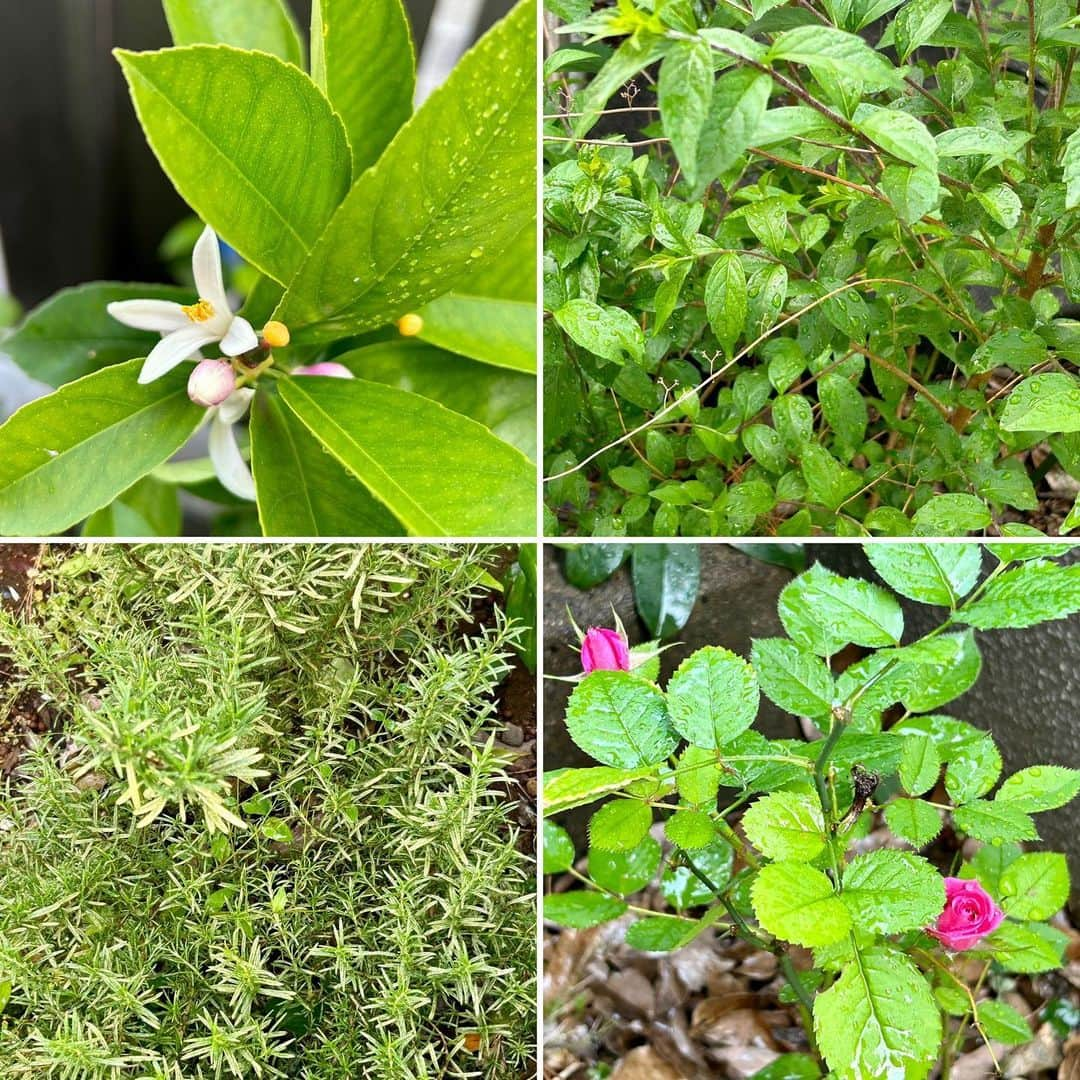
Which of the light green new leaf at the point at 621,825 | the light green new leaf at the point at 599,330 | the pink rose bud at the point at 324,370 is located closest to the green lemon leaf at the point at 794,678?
the light green new leaf at the point at 621,825

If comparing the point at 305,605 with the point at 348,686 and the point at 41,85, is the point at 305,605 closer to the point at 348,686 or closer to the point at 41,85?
the point at 348,686

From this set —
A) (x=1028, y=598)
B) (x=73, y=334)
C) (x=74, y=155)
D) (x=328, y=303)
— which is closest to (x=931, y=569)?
(x=1028, y=598)

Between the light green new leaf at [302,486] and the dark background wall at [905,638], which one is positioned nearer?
the light green new leaf at [302,486]

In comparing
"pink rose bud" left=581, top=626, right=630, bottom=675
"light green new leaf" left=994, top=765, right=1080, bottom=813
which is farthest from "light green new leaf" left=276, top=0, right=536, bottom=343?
"light green new leaf" left=994, top=765, right=1080, bottom=813

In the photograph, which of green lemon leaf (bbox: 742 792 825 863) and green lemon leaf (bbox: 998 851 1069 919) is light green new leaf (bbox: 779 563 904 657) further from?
green lemon leaf (bbox: 998 851 1069 919)

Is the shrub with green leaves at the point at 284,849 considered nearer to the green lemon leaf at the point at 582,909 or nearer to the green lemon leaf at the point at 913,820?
the green lemon leaf at the point at 582,909
